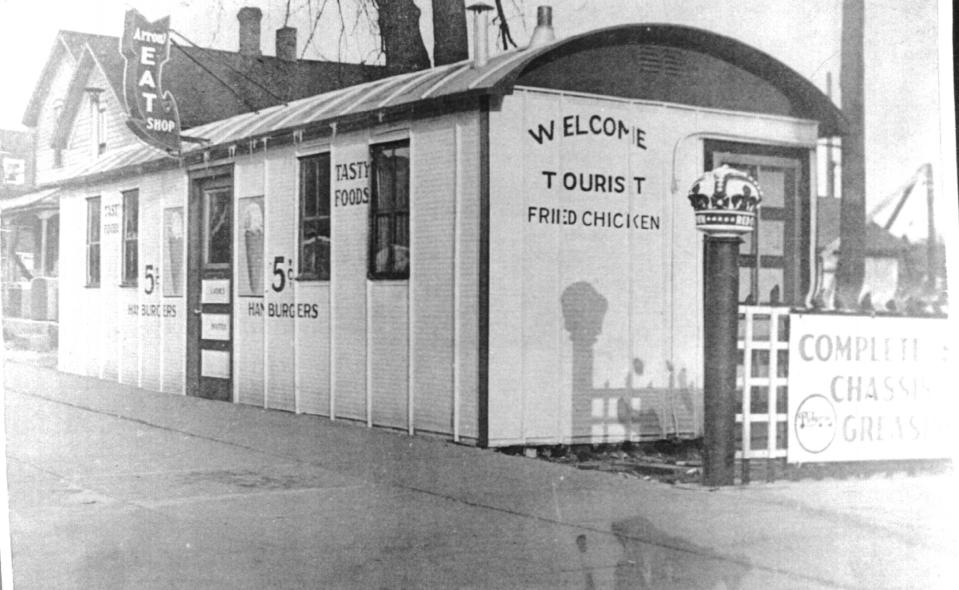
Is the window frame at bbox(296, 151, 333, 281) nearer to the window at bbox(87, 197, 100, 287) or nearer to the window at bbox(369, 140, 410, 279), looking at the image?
the window at bbox(369, 140, 410, 279)

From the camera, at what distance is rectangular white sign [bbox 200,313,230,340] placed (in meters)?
6.79

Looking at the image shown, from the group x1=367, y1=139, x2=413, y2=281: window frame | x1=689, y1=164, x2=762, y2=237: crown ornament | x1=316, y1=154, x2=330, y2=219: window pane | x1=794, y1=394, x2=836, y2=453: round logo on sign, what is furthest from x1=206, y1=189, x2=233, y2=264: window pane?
x1=794, y1=394, x2=836, y2=453: round logo on sign

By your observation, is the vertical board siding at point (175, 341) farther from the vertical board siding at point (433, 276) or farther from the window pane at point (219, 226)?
the vertical board siding at point (433, 276)

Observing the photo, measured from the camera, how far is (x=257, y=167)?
7.01 metres

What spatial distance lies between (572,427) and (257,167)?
235cm

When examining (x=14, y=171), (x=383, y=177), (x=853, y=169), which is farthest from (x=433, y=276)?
(x=853, y=169)

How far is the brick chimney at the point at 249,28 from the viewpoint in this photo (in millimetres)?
5547

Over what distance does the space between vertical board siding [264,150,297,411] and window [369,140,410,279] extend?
1.62 ft

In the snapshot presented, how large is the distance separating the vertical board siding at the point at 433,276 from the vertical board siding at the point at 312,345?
1.02 ft

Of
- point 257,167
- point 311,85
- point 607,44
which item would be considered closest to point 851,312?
point 607,44

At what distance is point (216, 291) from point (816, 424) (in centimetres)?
331

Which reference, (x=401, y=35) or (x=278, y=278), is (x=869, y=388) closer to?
(x=401, y=35)

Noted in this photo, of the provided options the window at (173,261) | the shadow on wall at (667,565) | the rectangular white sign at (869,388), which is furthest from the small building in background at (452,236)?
the shadow on wall at (667,565)

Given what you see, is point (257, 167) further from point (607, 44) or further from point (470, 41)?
point (607, 44)
